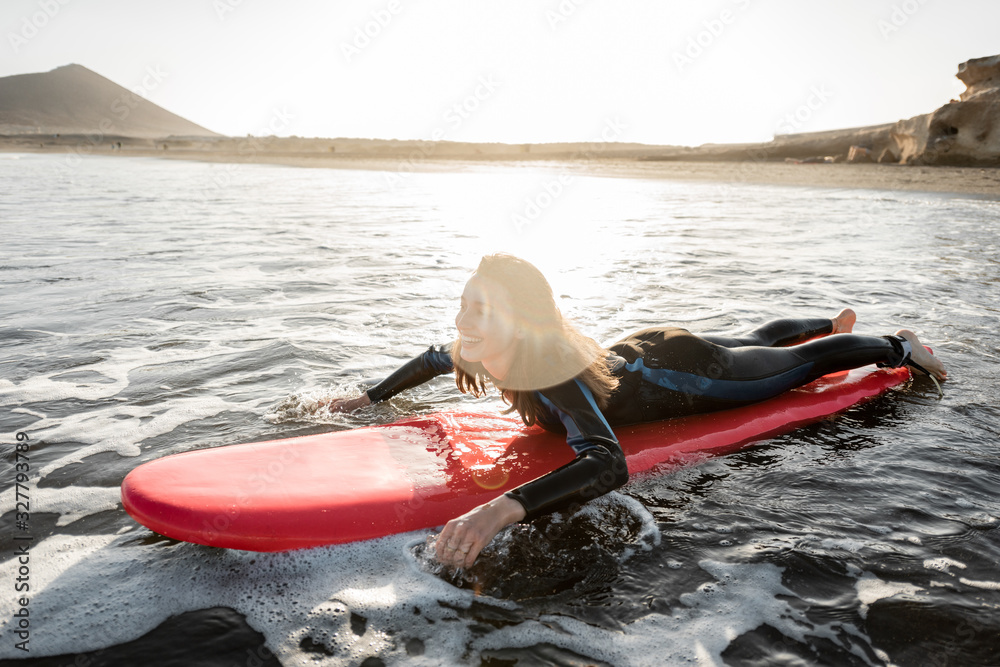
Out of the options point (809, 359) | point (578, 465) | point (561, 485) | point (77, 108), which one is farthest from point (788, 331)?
point (77, 108)

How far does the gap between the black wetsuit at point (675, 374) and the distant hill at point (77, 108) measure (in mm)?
103703

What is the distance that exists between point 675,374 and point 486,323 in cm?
123

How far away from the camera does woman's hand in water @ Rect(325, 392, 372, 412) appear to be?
3.53 m

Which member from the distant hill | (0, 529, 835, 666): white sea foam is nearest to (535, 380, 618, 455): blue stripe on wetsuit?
(0, 529, 835, 666): white sea foam

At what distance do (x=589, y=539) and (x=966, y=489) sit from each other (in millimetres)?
1832

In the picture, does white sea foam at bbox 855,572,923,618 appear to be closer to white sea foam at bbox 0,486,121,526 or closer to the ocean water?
the ocean water

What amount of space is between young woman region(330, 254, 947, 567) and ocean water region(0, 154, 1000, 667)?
0.29 m

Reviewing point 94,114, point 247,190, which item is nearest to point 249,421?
point 247,190

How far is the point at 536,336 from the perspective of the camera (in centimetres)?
249

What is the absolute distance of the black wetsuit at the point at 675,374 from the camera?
7.89 feet

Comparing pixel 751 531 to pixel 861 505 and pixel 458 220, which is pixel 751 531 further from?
pixel 458 220

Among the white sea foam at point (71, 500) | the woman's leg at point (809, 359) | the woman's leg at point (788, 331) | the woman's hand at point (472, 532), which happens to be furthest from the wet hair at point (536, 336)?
the white sea foam at point (71, 500)

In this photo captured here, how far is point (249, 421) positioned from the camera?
346 centimetres

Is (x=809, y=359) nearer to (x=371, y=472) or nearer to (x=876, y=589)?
(x=876, y=589)
